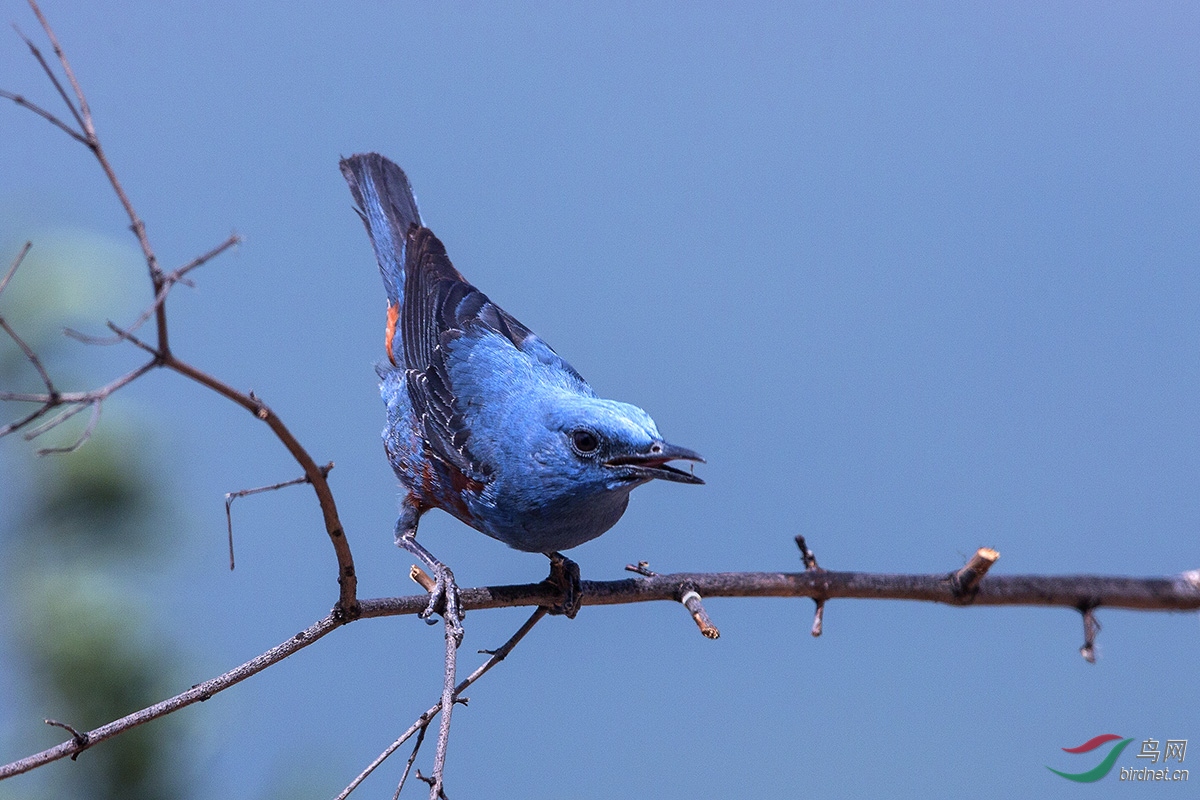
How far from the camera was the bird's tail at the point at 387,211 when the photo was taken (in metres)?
3.57

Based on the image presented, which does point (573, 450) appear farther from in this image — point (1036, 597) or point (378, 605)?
point (1036, 597)

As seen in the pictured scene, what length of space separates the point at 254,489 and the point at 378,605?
1.81ft

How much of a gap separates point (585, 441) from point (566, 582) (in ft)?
1.28

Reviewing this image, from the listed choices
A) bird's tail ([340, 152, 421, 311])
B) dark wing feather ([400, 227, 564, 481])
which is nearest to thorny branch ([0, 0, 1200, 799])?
dark wing feather ([400, 227, 564, 481])

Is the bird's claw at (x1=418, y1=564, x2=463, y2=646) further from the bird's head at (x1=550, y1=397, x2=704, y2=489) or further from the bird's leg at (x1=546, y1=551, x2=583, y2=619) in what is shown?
the bird's head at (x1=550, y1=397, x2=704, y2=489)

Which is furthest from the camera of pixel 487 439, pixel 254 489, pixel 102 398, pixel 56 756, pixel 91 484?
pixel 91 484

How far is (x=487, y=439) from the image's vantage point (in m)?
2.74

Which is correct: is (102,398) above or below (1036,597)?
below

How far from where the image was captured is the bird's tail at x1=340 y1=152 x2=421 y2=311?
357 centimetres

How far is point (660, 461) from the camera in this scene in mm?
2391

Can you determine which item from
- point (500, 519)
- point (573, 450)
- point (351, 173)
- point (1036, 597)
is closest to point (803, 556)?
point (1036, 597)

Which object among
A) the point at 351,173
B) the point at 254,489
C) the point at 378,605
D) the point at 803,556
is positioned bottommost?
the point at 378,605

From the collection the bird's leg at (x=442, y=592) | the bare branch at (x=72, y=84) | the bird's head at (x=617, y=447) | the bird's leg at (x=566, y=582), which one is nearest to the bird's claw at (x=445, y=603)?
the bird's leg at (x=442, y=592)

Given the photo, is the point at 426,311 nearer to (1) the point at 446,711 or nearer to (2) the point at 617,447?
(2) the point at 617,447
